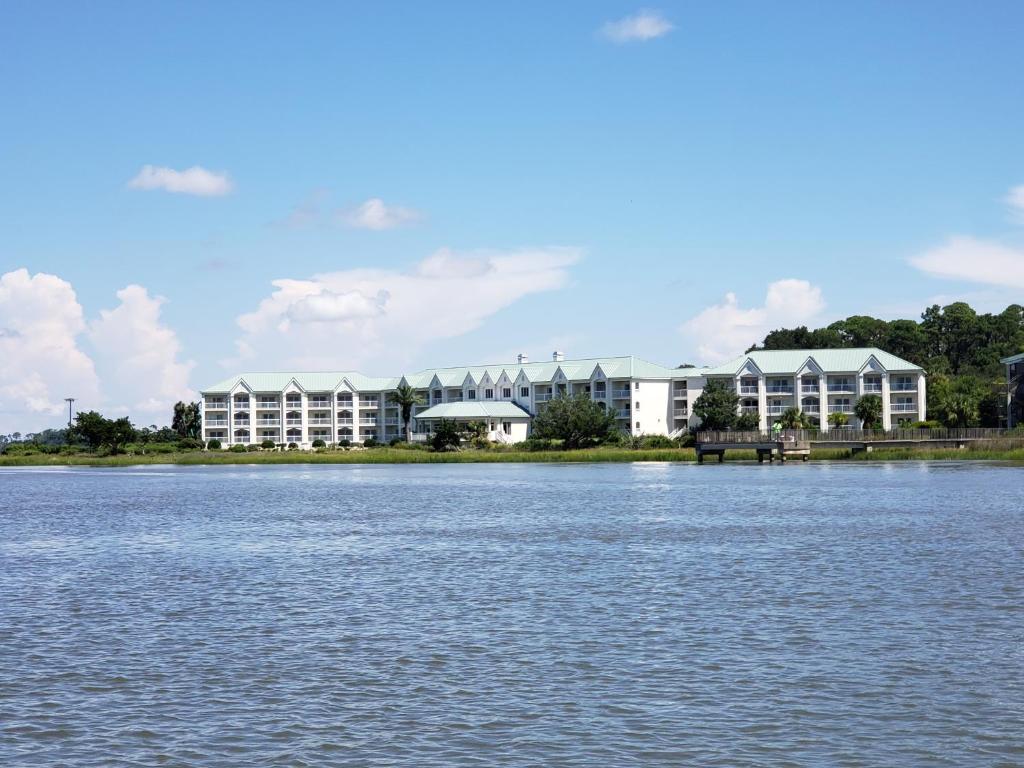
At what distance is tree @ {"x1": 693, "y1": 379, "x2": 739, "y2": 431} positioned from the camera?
109 m

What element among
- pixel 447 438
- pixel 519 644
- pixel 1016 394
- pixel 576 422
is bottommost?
pixel 519 644

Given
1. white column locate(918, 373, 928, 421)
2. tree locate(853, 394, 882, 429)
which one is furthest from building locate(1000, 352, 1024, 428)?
tree locate(853, 394, 882, 429)

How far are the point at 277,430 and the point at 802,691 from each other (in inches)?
5238

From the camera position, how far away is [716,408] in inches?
4316

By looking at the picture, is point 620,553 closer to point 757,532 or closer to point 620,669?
point 757,532

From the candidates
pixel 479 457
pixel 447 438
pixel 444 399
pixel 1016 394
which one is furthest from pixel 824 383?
pixel 444 399

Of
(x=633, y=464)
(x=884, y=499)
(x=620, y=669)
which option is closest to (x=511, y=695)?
(x=620, y=669)

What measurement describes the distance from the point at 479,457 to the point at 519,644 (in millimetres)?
89456

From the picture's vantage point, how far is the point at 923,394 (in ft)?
370

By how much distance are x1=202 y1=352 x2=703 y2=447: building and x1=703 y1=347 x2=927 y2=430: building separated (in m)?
6.18

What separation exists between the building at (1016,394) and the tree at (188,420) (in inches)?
3588

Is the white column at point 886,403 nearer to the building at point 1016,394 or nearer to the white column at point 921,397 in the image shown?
the white column at point 921,397

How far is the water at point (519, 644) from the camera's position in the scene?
1162 cm

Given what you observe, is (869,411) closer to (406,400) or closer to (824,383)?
(824,383)
